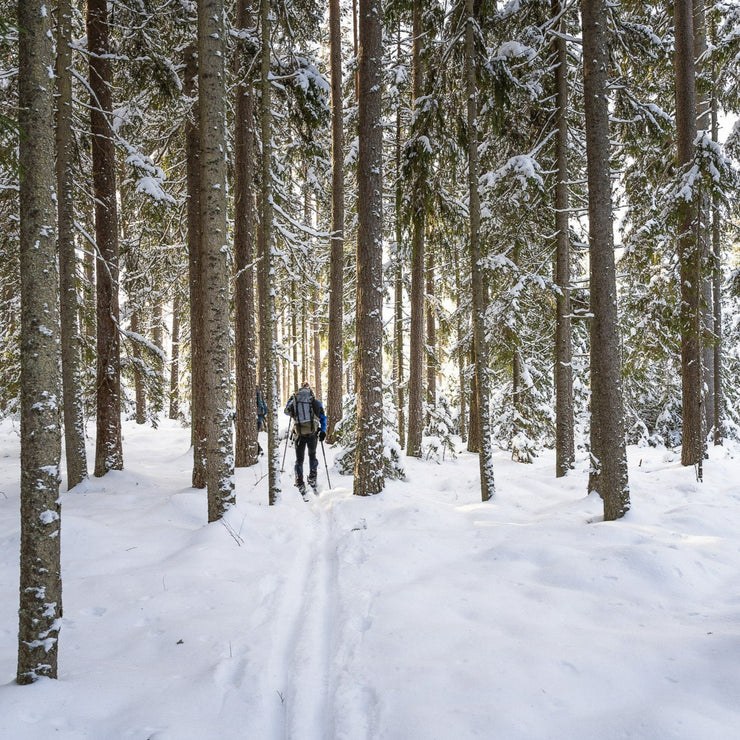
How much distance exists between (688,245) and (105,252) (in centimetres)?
1214

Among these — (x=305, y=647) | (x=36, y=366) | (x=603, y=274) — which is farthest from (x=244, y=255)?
(x=305, y=647)

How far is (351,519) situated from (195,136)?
7953mm

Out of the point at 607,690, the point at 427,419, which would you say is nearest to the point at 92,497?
the point at 607,690

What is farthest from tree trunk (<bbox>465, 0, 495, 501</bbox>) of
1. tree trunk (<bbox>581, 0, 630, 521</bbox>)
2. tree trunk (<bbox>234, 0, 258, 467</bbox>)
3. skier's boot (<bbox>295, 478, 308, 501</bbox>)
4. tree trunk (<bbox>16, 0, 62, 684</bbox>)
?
tree trunk (<bbox>16, 0, 62, 684</bbox>)

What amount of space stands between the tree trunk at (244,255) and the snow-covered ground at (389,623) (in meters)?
3.44

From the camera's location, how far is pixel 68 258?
8.23m

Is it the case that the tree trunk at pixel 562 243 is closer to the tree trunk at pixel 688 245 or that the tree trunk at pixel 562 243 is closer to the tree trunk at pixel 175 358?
the tree trunk at pixel 688 245

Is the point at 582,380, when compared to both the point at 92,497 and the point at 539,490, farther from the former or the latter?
the point at 92,497

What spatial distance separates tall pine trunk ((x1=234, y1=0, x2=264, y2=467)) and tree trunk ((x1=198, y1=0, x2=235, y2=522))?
12.0ft

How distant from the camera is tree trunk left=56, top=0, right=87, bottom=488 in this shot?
7.71 m

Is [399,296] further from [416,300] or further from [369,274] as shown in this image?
[369,274]

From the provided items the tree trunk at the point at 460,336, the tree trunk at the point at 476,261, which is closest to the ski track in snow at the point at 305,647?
the tree trunk at the point at 476,261

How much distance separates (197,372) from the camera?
9969mm

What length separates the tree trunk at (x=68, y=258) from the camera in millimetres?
7711
